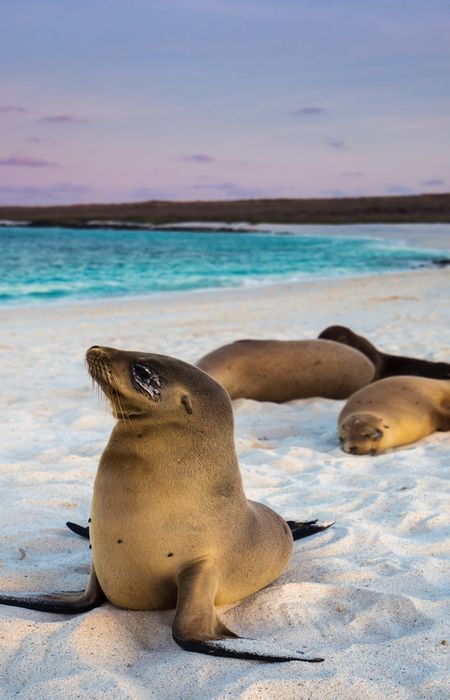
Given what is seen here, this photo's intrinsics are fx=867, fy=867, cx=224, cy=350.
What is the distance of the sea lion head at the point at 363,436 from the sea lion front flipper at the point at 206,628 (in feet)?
9.16

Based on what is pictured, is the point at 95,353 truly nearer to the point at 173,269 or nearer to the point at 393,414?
the point at 393,414

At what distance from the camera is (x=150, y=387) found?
297cm

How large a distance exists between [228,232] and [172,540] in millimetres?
Answer: 76232

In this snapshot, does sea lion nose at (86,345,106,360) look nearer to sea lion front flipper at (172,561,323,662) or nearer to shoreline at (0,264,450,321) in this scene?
sea lion front flipper at (172,561,323,662)

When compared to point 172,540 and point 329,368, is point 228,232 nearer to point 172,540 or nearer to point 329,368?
point 329,368

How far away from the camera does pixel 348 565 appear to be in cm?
360

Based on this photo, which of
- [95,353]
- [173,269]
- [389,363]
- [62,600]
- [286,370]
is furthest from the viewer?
[173,269]

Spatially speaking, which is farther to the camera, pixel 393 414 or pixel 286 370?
pixel 286 370

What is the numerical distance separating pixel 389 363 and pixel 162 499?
17.7ft

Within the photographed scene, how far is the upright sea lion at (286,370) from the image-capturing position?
7.52 m

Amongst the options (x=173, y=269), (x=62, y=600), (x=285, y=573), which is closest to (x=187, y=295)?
(x=173, y=269)

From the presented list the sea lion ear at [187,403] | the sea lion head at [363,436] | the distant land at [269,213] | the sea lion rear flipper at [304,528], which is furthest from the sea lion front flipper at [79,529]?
the distant land at [269,213]

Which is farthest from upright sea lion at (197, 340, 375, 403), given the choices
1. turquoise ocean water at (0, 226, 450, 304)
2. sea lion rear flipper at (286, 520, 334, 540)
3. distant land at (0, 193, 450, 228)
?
distant land at (0, 193, 450, 228)

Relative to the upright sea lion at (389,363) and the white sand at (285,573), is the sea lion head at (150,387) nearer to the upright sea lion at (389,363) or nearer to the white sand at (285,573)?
the white sand at (285,573)
